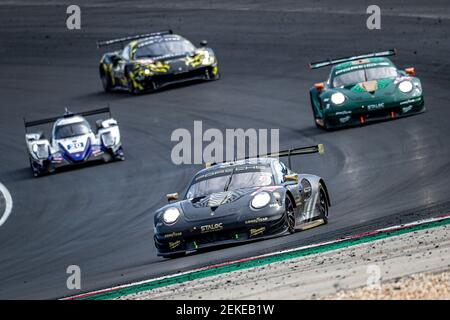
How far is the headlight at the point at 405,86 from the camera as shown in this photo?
74.6 feet

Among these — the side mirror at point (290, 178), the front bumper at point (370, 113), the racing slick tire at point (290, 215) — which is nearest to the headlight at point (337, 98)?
the front bumper at point (370, 113)

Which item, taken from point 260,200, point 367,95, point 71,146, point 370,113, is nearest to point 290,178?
point 260,200

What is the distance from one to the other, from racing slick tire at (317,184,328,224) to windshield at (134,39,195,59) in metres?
13.8

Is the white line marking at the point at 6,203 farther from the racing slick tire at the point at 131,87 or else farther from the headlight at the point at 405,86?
the racing slick tire at the point at 131,87

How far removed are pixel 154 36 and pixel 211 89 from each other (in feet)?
7.16

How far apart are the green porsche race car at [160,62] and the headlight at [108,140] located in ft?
18.8

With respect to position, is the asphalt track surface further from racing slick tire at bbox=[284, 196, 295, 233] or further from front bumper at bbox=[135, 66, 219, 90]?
front bumper at bbox=[135, 66, 219, 90]

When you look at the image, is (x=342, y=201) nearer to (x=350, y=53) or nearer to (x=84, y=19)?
(x=350, y=53)

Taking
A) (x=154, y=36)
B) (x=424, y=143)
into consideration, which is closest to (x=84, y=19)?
(x=154, y=36)

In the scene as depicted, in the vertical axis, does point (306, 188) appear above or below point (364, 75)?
above

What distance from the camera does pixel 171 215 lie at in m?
14.1

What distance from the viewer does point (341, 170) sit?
19.4m

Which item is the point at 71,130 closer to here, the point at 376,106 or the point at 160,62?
the point at 376,106

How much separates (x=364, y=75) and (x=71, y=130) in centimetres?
550
